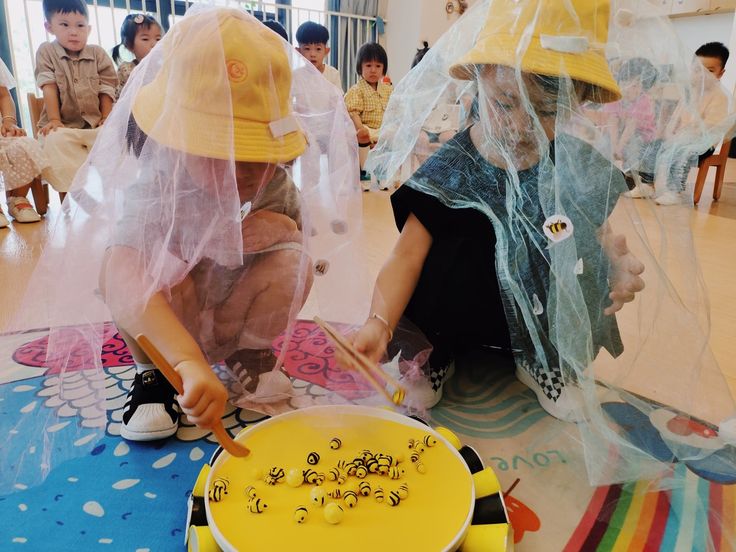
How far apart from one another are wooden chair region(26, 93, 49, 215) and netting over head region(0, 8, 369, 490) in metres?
1.56

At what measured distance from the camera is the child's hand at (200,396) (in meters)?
0.54

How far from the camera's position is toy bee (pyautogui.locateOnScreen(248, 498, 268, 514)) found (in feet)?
1.73

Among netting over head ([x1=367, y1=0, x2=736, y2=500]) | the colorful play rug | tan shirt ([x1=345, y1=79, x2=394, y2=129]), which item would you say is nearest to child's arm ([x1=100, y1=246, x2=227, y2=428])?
the colorful play rug

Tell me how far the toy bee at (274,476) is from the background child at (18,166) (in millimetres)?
1692

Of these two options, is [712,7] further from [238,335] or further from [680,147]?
[238,335]

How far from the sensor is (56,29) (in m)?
1.98

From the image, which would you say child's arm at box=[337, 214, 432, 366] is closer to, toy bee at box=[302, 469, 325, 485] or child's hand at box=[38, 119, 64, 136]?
toy bee at box=[302, 469, 325, 485]

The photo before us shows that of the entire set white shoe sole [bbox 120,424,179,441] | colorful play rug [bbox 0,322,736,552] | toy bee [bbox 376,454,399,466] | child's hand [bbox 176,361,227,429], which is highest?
child's hand [bbox 176,361,227,429]

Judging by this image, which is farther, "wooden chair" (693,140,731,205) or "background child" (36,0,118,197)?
"wooden chair" (693,140,731,205)

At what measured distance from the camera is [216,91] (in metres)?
0.56

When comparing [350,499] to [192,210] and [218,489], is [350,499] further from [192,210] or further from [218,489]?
[192,210]

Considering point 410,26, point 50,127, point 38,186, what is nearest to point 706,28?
point 410,26

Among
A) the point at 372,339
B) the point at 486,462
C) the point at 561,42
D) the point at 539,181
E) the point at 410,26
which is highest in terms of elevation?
the point at 410,26

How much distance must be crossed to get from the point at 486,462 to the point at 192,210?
1.59ft
